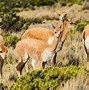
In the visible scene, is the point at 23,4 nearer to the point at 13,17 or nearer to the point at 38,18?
the point at 38,18

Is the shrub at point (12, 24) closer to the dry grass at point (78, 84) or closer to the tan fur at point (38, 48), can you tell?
the tan fur at point (38, 48)

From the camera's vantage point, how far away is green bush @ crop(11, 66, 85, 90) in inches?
319

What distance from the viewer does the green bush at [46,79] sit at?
8.11 m

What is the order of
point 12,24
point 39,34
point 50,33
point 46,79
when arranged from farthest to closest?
point 12,24
point 39,34
point 50,33
point 46,79

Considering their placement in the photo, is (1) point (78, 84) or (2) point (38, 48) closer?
(1) point (78, 84)

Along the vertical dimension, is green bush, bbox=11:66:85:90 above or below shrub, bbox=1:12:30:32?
above

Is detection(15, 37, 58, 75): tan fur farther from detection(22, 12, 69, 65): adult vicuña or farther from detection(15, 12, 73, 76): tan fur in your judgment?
detection(22, 12, 69, 65): adult vicuña

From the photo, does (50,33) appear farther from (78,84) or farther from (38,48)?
(78,84)

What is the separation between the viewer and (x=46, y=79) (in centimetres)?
839

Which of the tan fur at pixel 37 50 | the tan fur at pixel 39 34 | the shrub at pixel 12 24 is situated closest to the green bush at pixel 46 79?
the tan fur at pixel 37 50

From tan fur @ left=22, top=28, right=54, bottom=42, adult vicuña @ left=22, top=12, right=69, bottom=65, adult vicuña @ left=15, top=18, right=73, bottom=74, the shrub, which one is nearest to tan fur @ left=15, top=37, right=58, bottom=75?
adult vicuña @ left=15, top=18, right=73, bottom=74

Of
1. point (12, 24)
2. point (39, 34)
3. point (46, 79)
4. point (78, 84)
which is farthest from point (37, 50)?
point (12, 24)

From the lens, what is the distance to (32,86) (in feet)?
26.7

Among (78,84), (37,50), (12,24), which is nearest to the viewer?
(78,84)
